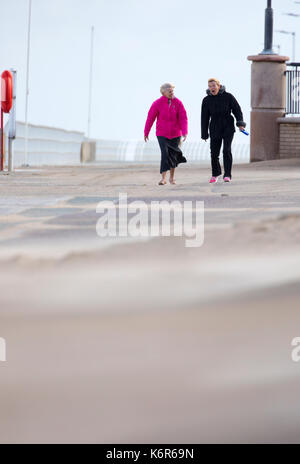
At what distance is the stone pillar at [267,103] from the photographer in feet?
80.2

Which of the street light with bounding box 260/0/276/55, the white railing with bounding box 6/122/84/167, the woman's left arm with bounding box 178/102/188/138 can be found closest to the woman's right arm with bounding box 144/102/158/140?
the woman's left arm with bounding box 178/102/188/138

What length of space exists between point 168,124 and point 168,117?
0.40ft

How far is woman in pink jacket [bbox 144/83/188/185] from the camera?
14.2 m

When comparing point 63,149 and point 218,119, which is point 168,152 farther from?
point 63,149

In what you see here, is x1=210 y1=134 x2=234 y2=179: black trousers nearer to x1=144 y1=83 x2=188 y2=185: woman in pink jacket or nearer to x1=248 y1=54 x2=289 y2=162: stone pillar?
x1=144 y1=83 x2=188 y2=185: woman in pink jacket

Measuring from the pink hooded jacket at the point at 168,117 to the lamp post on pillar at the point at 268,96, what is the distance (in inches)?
408

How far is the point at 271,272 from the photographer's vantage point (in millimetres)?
4516

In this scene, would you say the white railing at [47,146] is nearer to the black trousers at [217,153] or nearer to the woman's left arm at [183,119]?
the black trousers at [217,153]

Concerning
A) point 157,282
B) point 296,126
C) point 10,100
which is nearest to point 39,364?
point 157,282

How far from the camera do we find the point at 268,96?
Result: 24.6 meters

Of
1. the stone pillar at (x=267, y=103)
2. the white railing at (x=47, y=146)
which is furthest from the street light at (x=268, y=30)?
the white railing at (x=47, y=146)

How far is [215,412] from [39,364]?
0.59 metres

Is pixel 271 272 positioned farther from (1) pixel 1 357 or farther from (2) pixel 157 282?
(1) pixel 1 357

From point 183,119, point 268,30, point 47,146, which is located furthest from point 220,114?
point 47,146
